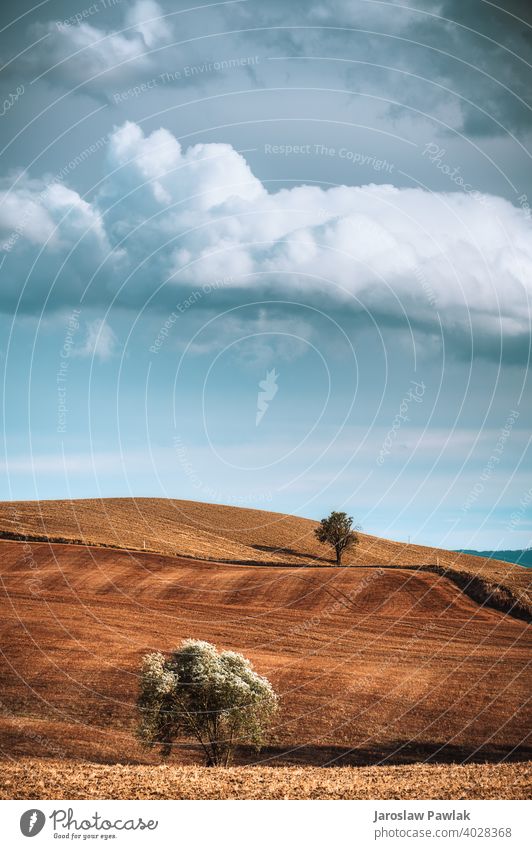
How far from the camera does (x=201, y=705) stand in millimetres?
28922

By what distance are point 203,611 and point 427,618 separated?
19.8 meters

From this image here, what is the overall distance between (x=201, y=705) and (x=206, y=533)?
92220mm

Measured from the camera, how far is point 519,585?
71.9 meters

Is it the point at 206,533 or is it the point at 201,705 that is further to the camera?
the point at 206,533

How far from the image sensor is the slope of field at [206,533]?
9525 cm

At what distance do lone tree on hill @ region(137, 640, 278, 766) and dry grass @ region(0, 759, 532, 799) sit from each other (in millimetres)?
7075

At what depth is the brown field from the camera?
3019cm

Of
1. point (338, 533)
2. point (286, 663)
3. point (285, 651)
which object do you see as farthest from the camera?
point (338, 533)
